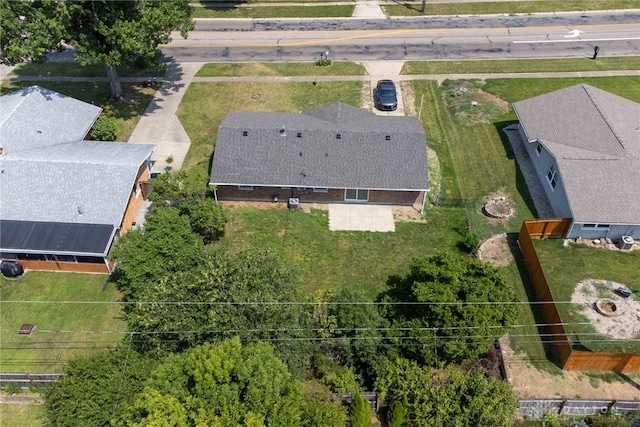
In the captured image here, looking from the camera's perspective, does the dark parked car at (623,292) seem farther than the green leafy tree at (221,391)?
Yes

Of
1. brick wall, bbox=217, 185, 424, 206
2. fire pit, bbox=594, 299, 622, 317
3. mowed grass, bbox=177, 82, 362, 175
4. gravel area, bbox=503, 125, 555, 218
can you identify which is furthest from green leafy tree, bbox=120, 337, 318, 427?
mowed grass, bbox=177, 82, 362, 175

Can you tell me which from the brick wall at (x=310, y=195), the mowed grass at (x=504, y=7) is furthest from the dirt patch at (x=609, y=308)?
the mowed grass at (x=504, y=7)

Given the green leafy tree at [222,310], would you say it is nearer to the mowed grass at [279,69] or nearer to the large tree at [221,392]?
the large tree at [221,392]

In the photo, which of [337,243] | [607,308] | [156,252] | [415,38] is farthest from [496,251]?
[415,38]

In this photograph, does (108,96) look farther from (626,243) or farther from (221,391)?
(626,243)

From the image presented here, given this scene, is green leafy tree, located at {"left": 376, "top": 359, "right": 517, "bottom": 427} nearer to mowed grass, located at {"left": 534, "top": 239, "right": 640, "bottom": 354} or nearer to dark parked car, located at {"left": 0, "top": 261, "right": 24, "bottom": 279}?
mowed grass, located at {"left": 534, "top": 239, "right": 640, "bottom": 354}
